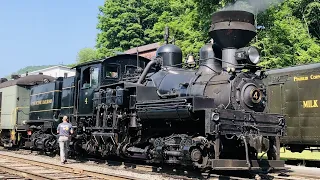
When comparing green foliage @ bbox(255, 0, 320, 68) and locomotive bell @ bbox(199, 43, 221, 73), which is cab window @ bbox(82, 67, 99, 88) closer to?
locomotive bell @ bbox(199, 43, 221, 73)

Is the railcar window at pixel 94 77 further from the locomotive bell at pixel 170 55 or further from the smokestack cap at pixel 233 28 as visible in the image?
the smokestack cap at pixel 233 28

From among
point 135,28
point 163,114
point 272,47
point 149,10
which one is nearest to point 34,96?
point 163,114

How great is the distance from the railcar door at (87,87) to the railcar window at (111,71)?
1.01 ft

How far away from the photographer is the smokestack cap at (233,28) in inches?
396

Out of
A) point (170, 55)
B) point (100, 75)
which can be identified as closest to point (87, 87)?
point (100, 75)

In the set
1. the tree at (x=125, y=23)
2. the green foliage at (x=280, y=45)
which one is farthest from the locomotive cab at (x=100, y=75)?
the tree at (x=125, y=23)

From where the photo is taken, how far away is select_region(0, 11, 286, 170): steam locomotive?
912 cm

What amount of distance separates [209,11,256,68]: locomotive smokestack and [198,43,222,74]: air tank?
0.26 meters

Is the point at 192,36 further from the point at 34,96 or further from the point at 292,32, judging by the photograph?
the point at 34,96

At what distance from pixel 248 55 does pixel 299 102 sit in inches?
176

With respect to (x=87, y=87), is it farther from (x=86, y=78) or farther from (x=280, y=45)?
(x=280, y=45)

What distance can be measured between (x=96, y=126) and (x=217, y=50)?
15.9 ft

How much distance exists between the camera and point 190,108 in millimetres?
9133

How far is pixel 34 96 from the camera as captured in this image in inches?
746
